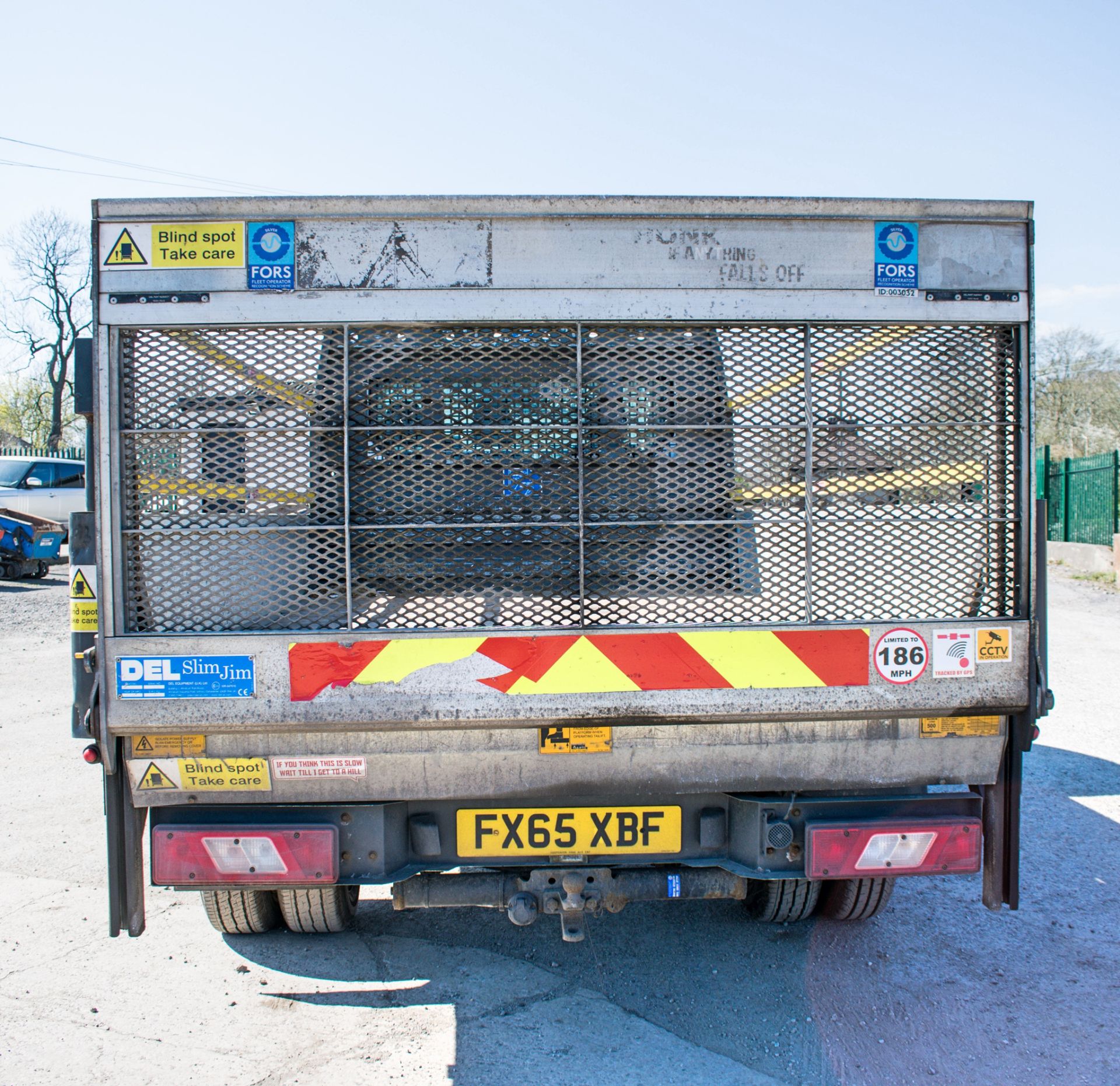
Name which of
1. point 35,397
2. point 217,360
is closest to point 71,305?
point 35,397

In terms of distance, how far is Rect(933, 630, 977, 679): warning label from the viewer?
2.67m

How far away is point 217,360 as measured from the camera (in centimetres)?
262

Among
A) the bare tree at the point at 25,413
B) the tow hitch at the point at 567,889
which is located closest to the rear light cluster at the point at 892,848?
the tow hitch at the point at 567,889

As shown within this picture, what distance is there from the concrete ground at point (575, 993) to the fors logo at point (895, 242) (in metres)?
2.54

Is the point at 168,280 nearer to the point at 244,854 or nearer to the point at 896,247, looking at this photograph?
the point at 244,854

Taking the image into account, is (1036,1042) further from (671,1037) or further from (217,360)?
(217,360)

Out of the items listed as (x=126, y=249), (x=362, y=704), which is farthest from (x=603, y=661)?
→ (x=126, y=249)

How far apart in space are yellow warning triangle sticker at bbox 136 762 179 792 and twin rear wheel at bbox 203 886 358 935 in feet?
2.53

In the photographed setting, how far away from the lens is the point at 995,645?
2.69 m

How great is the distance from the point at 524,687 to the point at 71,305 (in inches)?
1658

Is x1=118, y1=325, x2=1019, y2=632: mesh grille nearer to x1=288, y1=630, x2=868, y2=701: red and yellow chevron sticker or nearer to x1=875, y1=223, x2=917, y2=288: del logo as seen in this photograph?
x1=288, y1=630, x2=868, y2=701: red and yellow chevron sticker

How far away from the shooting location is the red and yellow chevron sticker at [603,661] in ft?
8.41

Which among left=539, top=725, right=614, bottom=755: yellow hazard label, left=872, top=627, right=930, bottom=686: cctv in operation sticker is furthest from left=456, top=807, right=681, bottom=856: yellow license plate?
left=872, top=627, right=930, bottom=686: cctv in operation sticker

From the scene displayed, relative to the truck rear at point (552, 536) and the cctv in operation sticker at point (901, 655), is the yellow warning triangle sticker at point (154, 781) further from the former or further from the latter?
the cctv in operation sticker at point (901, 655)
